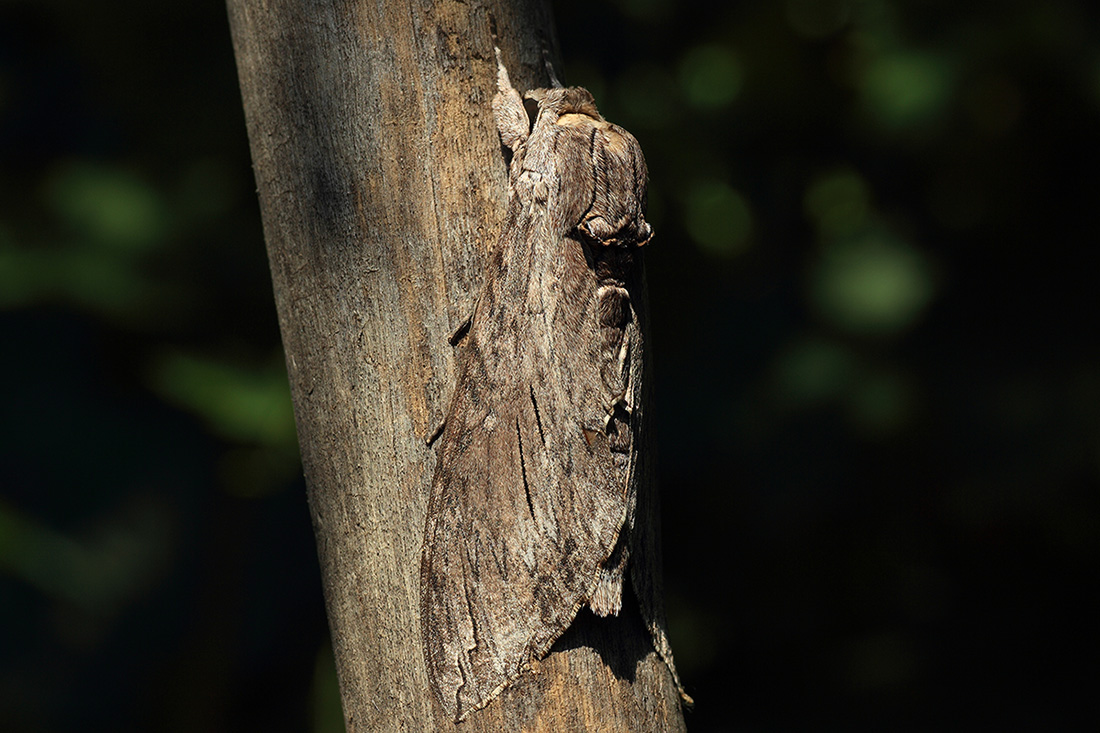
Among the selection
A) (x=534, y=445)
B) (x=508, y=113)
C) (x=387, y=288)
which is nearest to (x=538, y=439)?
(x=534, y=445)

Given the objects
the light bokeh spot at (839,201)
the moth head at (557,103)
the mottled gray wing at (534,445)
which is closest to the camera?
the mottled gray wing at (534,445)

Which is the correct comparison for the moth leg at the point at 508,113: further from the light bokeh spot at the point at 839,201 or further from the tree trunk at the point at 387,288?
the light bokeh spot at the point at 839,201

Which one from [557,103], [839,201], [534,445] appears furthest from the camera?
[839,201]

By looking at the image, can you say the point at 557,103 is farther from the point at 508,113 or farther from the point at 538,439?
the point at 538,439

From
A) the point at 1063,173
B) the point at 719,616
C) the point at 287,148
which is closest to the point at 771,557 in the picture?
the point at 719,616

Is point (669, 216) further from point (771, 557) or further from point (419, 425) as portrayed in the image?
point (419, 425)

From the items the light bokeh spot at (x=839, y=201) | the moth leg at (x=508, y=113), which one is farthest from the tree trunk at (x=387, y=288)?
the light bokeh spot at (x=839, y=201)

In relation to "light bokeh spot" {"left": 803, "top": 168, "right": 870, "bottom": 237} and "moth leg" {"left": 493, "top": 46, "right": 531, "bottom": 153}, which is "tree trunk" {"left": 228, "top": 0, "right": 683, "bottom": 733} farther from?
"light bokeh spot" {"left": 803, "top": 168, "right": 870, "bottom": 237}
